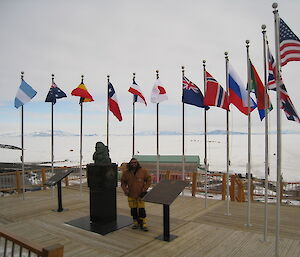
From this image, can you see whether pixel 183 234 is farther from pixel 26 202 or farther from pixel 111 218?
pixel 26 202

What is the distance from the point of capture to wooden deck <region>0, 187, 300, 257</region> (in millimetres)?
6605

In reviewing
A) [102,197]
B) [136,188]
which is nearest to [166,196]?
[136,188]

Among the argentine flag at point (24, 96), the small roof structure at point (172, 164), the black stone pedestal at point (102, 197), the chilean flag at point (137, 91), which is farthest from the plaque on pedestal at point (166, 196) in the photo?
the small roof structure at point (172, 164)

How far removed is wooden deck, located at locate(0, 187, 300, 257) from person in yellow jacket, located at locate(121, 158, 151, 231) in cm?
37

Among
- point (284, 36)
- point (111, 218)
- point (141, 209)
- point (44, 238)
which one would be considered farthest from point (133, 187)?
point (284, 36)

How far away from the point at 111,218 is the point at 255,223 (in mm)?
4438

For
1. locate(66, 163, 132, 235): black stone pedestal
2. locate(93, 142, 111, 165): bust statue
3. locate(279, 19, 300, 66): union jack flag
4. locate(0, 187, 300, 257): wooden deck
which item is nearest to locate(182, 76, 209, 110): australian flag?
locate(93, 142, 111, 165): bust statue

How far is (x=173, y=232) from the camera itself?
25.8 feet

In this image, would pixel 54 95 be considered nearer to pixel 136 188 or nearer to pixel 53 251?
pixel 136 188

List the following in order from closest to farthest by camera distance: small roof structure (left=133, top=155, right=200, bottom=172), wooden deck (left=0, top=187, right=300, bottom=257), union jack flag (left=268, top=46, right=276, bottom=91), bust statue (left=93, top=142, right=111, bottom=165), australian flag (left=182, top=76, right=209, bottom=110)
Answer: wooden deck (left=0, top=187, right=300, bottom=257) → union jack flag (left=268, top=46, right=276, bottom=91) → bust statue (left=93, top=142, right=111, bottom=165) → australian flag (left=182, top=76, right=209, bottom=110) → small roof structure (left=133, top=155, right=200, bottom=172)

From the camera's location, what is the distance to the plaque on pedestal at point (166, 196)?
23.4 ft

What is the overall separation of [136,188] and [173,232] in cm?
158

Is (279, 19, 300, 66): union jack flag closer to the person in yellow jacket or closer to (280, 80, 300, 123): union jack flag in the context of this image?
(280, 80, 300, 123): union jack flag

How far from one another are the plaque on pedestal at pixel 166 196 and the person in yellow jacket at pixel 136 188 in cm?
50
